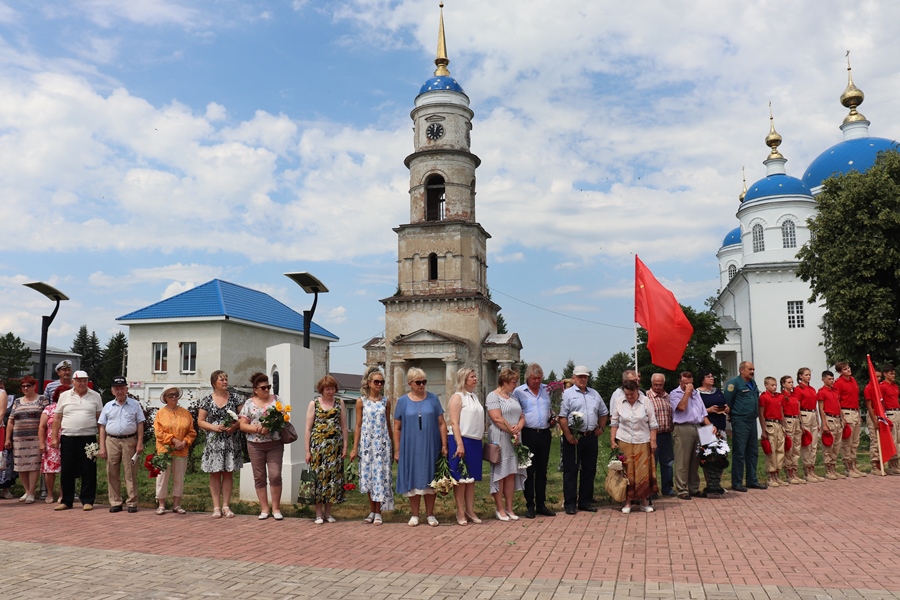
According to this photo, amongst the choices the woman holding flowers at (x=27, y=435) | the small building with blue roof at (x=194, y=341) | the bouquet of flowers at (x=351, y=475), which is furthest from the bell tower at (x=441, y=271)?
the bouquet of flowers at (x=351, y=475)

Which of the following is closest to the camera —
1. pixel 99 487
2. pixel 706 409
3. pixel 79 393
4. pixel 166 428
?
pixel 166 428

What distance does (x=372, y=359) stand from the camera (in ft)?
118

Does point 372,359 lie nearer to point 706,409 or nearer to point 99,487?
point 99,487

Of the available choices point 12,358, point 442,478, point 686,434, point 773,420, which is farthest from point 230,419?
point 12,358

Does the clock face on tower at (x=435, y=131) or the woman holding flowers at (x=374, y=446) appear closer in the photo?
the woman holding flowers at (x=374, y=446)

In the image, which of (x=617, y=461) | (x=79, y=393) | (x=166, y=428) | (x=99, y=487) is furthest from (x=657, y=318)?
(x=99, y=487)

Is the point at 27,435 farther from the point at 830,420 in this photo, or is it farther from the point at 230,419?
the point at 830,420

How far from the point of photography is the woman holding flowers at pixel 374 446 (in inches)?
342

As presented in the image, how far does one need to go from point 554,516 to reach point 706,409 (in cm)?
330

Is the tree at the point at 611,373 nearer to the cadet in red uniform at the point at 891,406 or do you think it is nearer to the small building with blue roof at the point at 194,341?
the small building with blue roof at the point at 194,341

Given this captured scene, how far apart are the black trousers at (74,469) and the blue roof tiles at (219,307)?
88.1 ft

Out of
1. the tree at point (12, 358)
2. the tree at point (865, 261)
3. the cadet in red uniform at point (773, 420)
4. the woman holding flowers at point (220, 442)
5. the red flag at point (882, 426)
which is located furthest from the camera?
the tree at point (12, 358)

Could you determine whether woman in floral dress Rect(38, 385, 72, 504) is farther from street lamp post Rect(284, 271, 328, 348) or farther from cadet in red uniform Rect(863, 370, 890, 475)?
cadet in red uniform Rect(863, 370, 890, 475)

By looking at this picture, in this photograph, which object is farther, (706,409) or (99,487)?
(99,487)
